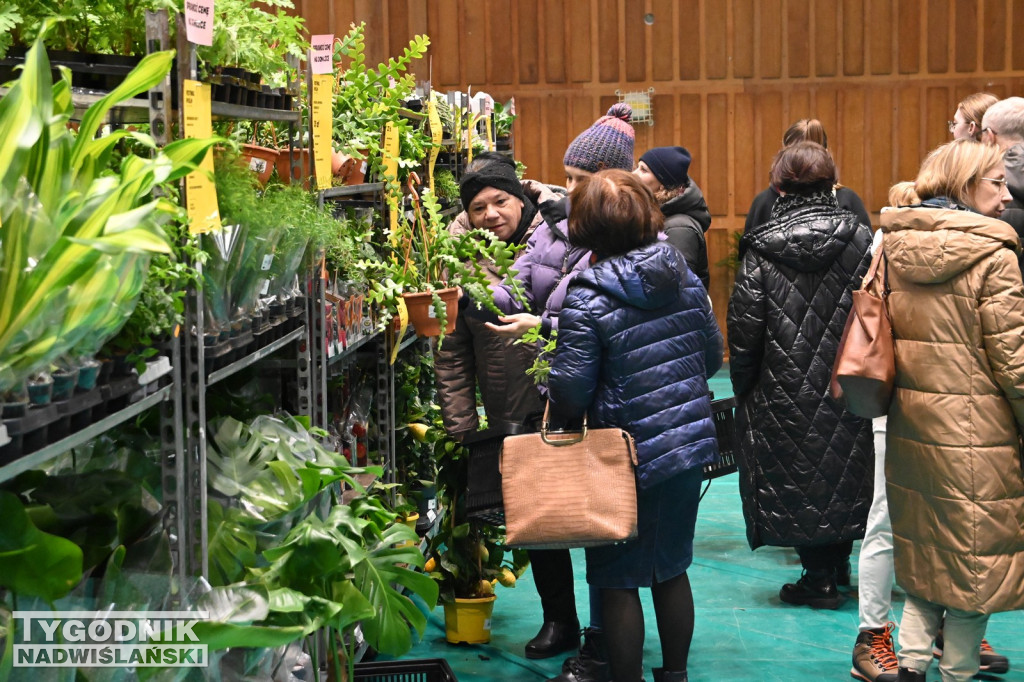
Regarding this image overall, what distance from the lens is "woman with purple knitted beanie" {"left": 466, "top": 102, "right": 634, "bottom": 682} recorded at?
3.52 m

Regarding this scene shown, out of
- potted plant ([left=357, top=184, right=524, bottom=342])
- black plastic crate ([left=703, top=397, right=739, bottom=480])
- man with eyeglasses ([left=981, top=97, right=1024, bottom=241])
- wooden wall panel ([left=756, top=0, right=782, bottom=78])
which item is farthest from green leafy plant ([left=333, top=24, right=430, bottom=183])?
wooden wall panel ([left=756, top=0, right=782, bottom=78])

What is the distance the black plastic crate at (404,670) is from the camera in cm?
307

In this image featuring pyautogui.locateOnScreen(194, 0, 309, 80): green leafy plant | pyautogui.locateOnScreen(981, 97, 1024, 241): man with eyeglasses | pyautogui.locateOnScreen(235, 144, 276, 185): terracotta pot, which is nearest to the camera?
pyautogui.locateOnScreen(194, 0, 309, 80): green leafy plant

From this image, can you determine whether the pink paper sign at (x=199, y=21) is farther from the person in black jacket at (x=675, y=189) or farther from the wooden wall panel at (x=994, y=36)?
the wooden wall panel at (x=994, y=36)

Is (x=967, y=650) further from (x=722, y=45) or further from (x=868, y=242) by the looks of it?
(x=722, y=45)

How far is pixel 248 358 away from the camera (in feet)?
7.71

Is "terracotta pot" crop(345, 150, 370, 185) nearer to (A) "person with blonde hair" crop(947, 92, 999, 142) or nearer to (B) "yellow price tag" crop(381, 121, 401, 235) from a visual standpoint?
(B) "yellow price tag" crop(381, 121, 401, 235)

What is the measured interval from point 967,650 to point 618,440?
3.90 feet

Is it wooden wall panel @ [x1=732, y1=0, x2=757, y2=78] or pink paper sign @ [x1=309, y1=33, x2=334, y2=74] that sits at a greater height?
wooden wall panel @ [x1=732, y1=0, x2=757, y2=78]

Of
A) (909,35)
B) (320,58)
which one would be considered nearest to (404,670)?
(320,58)

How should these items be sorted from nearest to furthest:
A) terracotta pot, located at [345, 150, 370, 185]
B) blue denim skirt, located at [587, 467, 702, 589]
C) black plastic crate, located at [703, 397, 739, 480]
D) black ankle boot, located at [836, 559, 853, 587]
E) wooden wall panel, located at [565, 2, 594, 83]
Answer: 1. blue denim skirt, located at [587, 467, 702, 589]
2. terracotta pot, located at [345, 150, 370, 185]
3. black ankle boot, located at [836, 559, 853, 587]
4. black plastic crate, located at [703, 397, 739, 480]
5. wooden wall panel, located at [565, 2, 594, 83]

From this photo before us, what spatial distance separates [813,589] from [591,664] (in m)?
1.21

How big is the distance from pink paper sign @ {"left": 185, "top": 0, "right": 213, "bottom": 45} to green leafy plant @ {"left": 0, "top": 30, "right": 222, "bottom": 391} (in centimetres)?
38

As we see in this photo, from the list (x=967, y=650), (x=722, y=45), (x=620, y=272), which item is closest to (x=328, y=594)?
(x=620, y=272)
